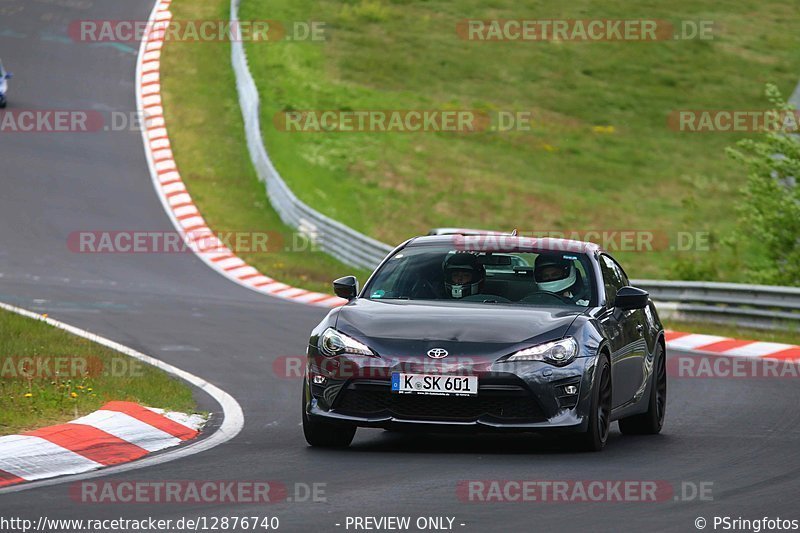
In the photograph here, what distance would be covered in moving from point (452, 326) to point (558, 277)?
1.37 m

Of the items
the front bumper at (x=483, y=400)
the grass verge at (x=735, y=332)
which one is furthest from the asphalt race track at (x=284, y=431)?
the grass verge at (x=735, y=332)

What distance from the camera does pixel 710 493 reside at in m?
8.03

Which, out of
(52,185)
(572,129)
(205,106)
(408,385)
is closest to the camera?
(408,385)

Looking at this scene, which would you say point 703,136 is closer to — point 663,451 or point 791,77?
point 791,77

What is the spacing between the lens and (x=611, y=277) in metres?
11.2

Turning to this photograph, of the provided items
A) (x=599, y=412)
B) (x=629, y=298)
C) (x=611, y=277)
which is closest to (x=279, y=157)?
(x=611, y=277)

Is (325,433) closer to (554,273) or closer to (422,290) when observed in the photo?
(422,290)

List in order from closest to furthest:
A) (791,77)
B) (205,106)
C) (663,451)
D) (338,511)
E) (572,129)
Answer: (338,511), (663,451), (205,106), (572,129), (791,77)

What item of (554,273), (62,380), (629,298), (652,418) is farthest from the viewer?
(62,380)

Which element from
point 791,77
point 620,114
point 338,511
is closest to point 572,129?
point 620,114

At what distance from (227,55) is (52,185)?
1344 centimetres

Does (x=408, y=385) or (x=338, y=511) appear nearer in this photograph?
(x=338, y=511)

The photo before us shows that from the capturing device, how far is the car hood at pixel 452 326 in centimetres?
938

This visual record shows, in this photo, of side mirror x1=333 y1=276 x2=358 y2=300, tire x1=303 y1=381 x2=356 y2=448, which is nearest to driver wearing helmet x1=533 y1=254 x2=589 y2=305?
side mirror x1=333 y1=276 x2=358 y2=300
